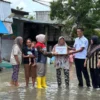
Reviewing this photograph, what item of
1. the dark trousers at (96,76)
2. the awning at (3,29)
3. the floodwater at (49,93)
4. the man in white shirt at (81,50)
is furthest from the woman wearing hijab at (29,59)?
the awning at (3,29)

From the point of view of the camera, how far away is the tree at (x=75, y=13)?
1380 inches

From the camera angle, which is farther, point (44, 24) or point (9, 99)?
point (44, 24)

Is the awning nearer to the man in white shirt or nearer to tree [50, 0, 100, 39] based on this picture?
the man in white shirt

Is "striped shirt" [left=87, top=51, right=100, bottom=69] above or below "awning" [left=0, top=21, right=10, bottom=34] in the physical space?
below

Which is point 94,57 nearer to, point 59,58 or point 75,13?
point 59,58

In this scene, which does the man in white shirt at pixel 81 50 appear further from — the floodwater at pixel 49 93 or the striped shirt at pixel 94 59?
the floodwater at pixel 49 93

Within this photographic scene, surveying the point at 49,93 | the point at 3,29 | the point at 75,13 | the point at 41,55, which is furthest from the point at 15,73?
the point at 75,13

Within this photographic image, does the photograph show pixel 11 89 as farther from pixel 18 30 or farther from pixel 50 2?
pixel 50 2

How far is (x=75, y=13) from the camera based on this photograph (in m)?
35.2

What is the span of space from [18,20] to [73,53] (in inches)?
613

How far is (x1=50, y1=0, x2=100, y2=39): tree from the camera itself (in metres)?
35.1

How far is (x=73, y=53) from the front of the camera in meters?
11.2

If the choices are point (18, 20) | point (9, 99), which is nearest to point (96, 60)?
point (9, 99)

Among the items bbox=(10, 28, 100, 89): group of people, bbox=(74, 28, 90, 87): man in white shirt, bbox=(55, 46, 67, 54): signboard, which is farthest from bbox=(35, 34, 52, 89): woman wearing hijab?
bbox=(74, 28, 90, 87): man in white shirt
